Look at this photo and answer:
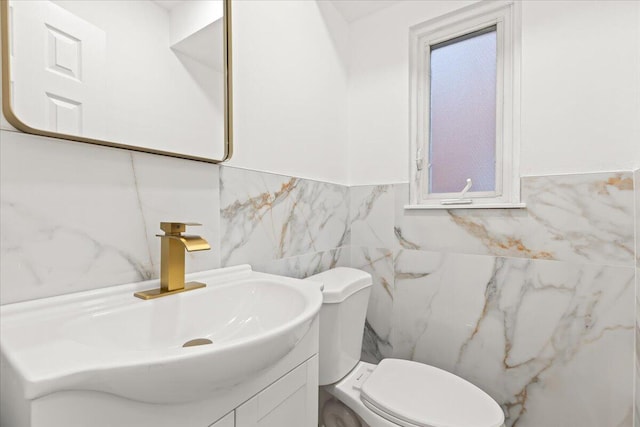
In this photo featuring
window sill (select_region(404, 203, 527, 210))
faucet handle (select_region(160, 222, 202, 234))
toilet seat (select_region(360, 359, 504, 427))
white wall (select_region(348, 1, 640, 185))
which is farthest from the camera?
window sill (select_region(404, 203, 527, 210))

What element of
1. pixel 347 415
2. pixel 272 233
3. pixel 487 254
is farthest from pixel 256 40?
pixel 347 415

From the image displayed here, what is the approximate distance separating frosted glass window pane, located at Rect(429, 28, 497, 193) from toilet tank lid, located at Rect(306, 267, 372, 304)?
0.60 metres

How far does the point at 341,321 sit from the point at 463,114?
1107mm

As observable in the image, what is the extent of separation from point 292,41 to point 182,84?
2.07ft

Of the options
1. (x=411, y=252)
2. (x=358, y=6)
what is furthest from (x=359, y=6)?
(x=411, y=252)

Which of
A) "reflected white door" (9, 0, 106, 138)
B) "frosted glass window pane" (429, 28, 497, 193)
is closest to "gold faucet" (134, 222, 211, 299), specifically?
"reflected white door" (9, 0, 106, 138)

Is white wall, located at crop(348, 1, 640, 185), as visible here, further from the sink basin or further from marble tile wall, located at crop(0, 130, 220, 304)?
marble tile wall, located at crop(0, 130, 220, 304)

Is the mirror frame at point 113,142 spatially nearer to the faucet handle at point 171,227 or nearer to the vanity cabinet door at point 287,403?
the faucet handle at point 171,227

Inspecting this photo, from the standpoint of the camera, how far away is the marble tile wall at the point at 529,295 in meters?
1.05

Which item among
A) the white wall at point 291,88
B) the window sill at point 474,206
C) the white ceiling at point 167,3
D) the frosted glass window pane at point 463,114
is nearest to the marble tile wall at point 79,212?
the white wall at point 291,88

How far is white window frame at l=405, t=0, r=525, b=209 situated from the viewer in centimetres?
125

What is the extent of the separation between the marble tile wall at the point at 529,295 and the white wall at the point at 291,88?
443mm

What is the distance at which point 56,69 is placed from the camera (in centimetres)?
64

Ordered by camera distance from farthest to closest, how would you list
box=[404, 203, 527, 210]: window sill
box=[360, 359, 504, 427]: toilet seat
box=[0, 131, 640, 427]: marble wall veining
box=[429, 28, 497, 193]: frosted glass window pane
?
box=[429, 28, 497, 193]: frosted glass window pane
box=[404, 203, 527, 210]: window sill
box=[360, 359, 504, 427]: toilet seat
box=[0, 131, 640, 427]: marble wall veining
